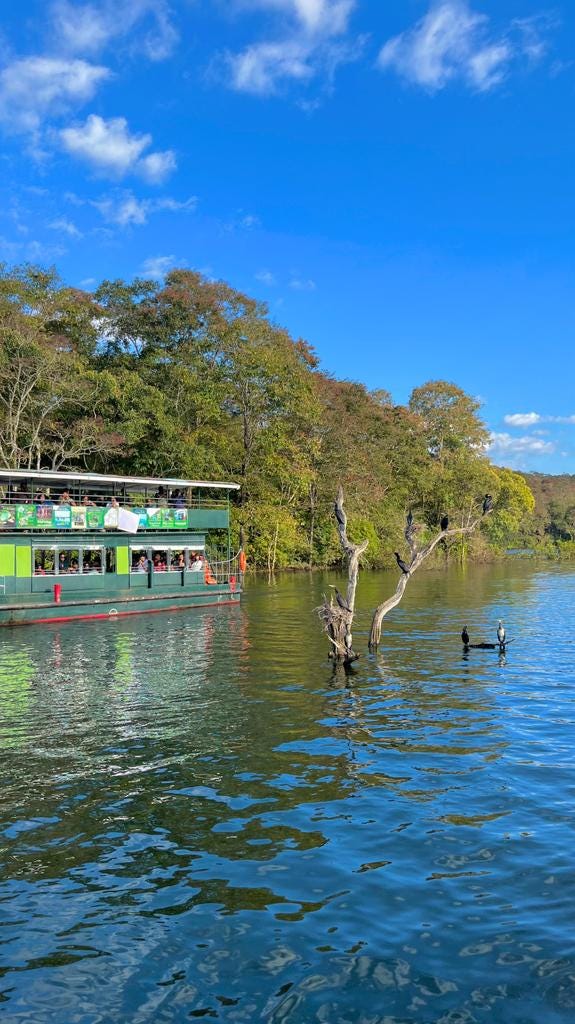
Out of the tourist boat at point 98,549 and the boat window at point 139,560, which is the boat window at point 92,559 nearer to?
the tourist boat at point 98,549

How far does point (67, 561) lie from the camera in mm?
37312

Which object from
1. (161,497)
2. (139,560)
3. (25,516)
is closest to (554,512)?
(161,497)

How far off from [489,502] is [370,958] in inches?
673

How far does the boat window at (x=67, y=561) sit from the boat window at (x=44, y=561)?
391 mm

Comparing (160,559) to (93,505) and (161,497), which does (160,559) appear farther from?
(93,505)

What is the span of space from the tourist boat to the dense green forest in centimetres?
842

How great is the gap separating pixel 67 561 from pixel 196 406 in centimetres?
2036

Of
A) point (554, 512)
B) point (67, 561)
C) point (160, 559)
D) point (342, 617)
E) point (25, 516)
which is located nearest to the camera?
point (342, 617)

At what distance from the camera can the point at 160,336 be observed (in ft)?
183

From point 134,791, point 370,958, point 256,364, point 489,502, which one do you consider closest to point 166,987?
point 370,958

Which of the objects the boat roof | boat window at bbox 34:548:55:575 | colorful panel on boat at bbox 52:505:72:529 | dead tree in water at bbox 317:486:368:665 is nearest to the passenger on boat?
the boat roof

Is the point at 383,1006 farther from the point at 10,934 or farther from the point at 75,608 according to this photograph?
the point at 75,608

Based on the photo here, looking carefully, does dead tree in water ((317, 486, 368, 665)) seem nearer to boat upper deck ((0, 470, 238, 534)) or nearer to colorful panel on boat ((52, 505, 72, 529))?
boat upper deck ((0, 470, 238, 534))

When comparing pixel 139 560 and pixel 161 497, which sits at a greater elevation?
pixel 161 497
